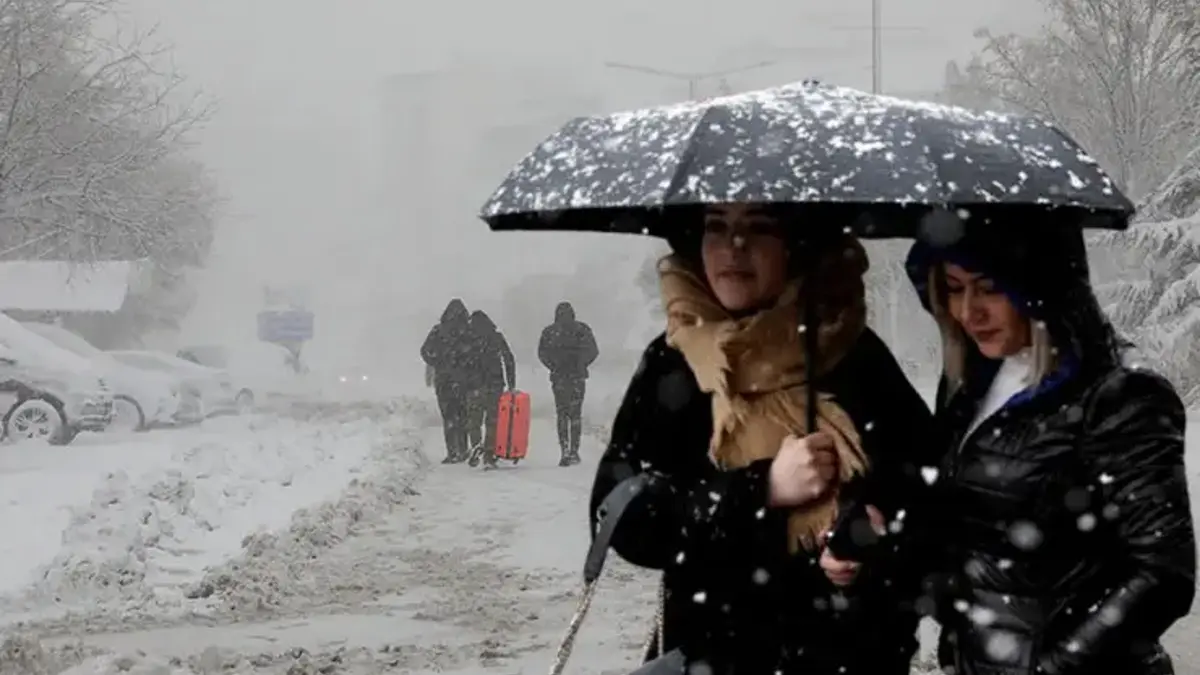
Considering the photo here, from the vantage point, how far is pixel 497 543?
11.7 meters

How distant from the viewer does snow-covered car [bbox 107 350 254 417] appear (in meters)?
26.7

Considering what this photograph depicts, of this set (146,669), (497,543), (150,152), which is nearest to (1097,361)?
(146,669)

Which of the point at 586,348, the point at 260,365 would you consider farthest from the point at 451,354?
the point at 260,365

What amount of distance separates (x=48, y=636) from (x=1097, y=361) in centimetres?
672

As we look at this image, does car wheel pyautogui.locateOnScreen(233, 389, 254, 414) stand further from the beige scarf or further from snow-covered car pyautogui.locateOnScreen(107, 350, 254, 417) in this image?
the beige scarf

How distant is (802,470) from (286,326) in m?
63.9

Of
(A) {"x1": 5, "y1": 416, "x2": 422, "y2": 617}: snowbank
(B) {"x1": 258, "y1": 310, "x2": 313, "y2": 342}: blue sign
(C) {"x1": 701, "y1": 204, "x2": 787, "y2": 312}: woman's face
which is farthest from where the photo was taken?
(B) {"x1": 258, "y1": 310, "x2": 313, "y2": 342}: blue sign

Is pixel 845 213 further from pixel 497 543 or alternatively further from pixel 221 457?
pixel 221 457

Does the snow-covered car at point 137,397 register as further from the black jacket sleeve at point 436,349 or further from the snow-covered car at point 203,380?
the black jacket sleeve at point 436,349

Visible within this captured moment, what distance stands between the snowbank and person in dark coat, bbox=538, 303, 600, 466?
8.23 feet

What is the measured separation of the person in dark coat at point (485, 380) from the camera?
57.3 feet

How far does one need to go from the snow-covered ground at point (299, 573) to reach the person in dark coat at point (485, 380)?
113 centimetres

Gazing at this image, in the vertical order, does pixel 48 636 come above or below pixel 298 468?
above

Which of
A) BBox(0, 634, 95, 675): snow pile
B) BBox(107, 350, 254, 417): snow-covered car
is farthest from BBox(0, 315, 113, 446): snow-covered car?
BBox(0, 634, 95, 675): snow pile
